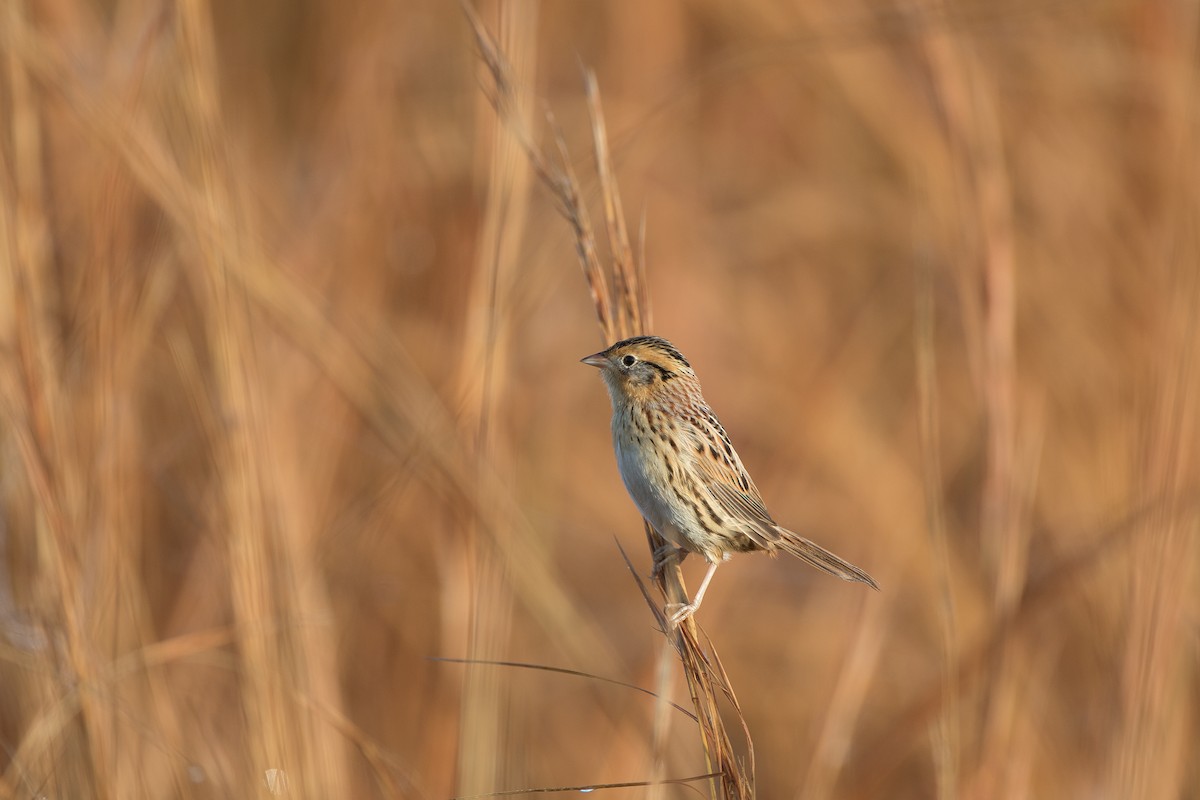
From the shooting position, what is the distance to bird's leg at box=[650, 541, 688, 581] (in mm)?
2021

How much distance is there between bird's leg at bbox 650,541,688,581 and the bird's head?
301 mm

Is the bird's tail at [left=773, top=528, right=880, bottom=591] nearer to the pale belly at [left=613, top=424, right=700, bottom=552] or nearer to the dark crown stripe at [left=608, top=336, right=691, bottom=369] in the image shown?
the pale belly at [left=613, top=424, right=700, bottom=552]

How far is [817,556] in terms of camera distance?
2.16 meters

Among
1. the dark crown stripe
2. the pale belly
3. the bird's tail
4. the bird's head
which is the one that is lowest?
the bird's tail

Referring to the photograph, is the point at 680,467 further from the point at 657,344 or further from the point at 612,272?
the point at 612,272

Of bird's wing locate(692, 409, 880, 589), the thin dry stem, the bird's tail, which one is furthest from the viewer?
bird's wing locate(692, 409, 880, 589)

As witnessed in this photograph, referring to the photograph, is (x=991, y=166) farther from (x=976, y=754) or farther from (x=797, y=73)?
(x=797, y=73)

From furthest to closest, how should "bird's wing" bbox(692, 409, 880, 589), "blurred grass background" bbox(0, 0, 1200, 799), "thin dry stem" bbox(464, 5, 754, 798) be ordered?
"bird's wing" bbox(692, 409, 880, 589), "blurred grass background" bbox(0, 0, 1200, 799), "thin dry stem" bbox(464, 5, 754, 798)

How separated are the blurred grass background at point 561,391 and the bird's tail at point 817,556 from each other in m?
0.16

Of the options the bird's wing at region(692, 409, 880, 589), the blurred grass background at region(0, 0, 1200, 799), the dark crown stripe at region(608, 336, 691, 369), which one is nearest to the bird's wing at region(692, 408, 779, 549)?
the bird's wing at region(692, 409, 880, 589)

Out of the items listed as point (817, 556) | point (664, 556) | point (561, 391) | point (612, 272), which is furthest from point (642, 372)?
point (561, 391)

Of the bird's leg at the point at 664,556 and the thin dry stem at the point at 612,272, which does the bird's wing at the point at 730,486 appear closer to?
the bird's leg at the point at 664,556

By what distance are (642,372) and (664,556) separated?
402mm

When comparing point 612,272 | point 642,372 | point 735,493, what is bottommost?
point 735,493
